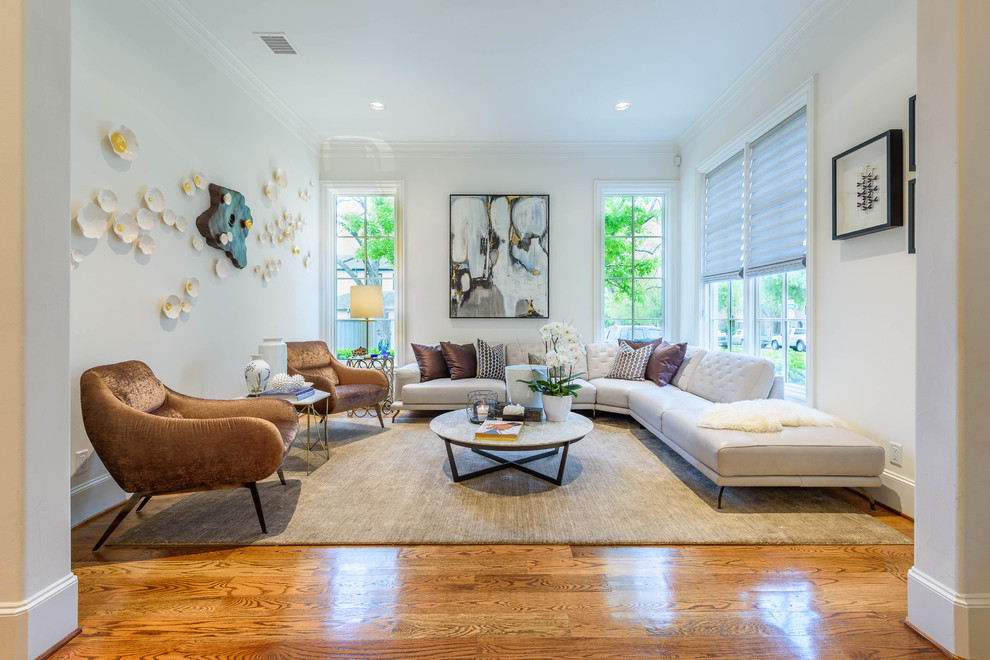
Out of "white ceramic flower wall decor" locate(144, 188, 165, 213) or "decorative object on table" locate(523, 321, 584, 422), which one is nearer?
"white ceramic flower wall decor" locate(144, 188, 165, 213)

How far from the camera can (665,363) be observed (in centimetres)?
447

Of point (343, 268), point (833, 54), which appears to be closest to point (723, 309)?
point (833, 54)

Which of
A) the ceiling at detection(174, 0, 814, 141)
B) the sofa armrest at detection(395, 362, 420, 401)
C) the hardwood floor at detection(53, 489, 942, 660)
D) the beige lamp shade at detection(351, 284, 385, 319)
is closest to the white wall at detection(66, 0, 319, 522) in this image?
the ceiling at detection(174, 0, 814, 141)

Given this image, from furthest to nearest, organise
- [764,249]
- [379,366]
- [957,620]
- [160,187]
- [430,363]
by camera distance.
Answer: [379,366] < [430,363] < [764,249] < [160,187] < [957,620]

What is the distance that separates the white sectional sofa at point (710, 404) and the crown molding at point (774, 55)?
2.26m

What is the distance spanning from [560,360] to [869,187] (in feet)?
6.60

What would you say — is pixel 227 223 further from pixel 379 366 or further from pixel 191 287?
pixel 379 366

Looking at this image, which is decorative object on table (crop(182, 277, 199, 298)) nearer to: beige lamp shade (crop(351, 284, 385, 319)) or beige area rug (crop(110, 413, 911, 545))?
beige area rug (crop(110, 413, 911, 545))

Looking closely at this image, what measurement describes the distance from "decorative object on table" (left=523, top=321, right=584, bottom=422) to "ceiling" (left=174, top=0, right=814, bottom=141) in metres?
2.11

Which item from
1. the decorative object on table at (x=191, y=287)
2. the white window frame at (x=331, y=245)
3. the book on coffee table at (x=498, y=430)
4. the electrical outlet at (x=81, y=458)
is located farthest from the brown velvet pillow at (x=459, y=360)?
the electrical outlet at (x=81, y=458)

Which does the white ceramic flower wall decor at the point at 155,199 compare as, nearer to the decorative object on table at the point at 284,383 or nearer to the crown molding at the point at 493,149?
the decorative object on table at the point at 284,383

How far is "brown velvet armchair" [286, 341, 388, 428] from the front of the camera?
3781mm

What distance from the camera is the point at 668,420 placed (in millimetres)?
3174

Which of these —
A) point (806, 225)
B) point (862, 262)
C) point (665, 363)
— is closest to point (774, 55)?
point (806, 225)
